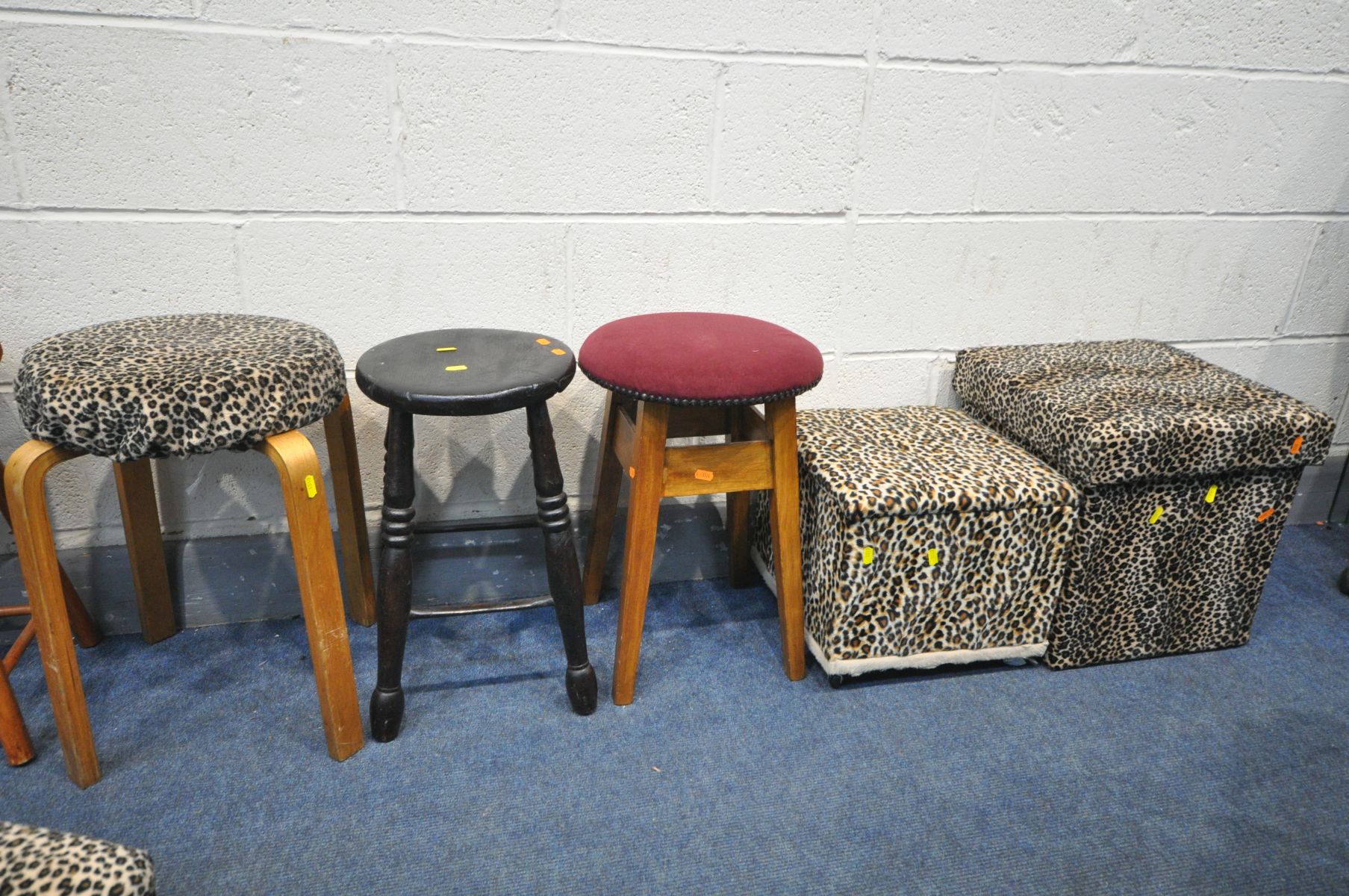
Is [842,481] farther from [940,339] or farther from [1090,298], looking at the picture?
[1090,298]

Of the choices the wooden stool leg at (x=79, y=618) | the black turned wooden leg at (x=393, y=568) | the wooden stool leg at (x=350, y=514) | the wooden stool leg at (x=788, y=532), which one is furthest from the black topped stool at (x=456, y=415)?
the wooden stool leg at (x=79, y=618)

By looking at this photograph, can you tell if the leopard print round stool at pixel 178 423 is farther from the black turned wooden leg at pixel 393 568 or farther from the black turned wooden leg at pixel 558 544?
the black turned wooden leg at pixel 558 544

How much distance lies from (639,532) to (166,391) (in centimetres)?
72

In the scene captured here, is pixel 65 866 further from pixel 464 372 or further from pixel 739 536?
pixel 739 536

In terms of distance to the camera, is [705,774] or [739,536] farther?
[739,536]

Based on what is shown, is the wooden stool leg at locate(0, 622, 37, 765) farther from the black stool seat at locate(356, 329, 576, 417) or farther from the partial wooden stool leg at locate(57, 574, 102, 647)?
the black stool seat at locate(356, 329, 576, 417)

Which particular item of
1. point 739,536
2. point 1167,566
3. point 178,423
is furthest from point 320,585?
point 1167,566

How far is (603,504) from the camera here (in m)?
1.68

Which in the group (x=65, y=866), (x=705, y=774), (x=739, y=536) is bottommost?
(x=705, y=774)

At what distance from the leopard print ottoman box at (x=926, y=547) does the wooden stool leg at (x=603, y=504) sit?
37 cm

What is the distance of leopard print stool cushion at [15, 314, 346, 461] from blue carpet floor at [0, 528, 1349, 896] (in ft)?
1.92

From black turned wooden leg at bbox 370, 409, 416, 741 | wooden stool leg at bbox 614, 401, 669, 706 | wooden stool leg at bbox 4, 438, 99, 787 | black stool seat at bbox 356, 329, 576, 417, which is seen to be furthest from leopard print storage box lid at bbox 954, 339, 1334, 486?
wooden stool leg at bbox 4, 438, 99, 787

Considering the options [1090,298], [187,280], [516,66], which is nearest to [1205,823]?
[1090,298]

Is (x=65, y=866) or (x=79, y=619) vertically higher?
(x=65, y=866)
